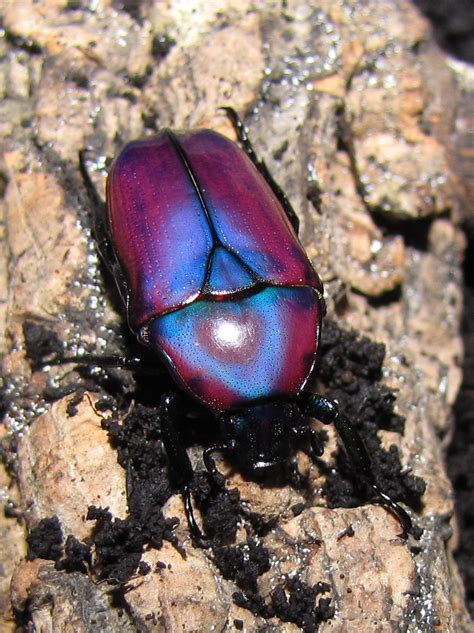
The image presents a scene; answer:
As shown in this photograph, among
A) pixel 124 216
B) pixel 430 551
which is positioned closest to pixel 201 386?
pixel 124 216

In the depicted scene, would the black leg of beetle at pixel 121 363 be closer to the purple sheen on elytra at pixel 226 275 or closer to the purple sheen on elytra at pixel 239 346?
A: the purple sheen on elytra at pixel 239 346

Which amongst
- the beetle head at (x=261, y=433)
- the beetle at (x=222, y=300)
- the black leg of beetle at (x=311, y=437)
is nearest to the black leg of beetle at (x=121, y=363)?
the beetle at (x=222, y=300)

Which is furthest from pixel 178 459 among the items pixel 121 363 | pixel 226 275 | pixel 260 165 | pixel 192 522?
pixel 260 165

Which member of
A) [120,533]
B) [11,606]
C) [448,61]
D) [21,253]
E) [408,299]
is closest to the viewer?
[120,533]

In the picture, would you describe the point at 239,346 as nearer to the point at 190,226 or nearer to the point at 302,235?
the point at 190,226

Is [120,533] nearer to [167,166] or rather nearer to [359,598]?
[359,598]

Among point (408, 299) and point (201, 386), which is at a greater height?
point (201, 386)

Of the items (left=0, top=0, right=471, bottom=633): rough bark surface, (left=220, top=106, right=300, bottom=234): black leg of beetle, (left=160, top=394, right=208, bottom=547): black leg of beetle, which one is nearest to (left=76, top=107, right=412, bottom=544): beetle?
(left=160, top=394, right=208, bottom=547): black leg of beetle

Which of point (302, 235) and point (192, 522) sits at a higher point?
point (302, 235)
